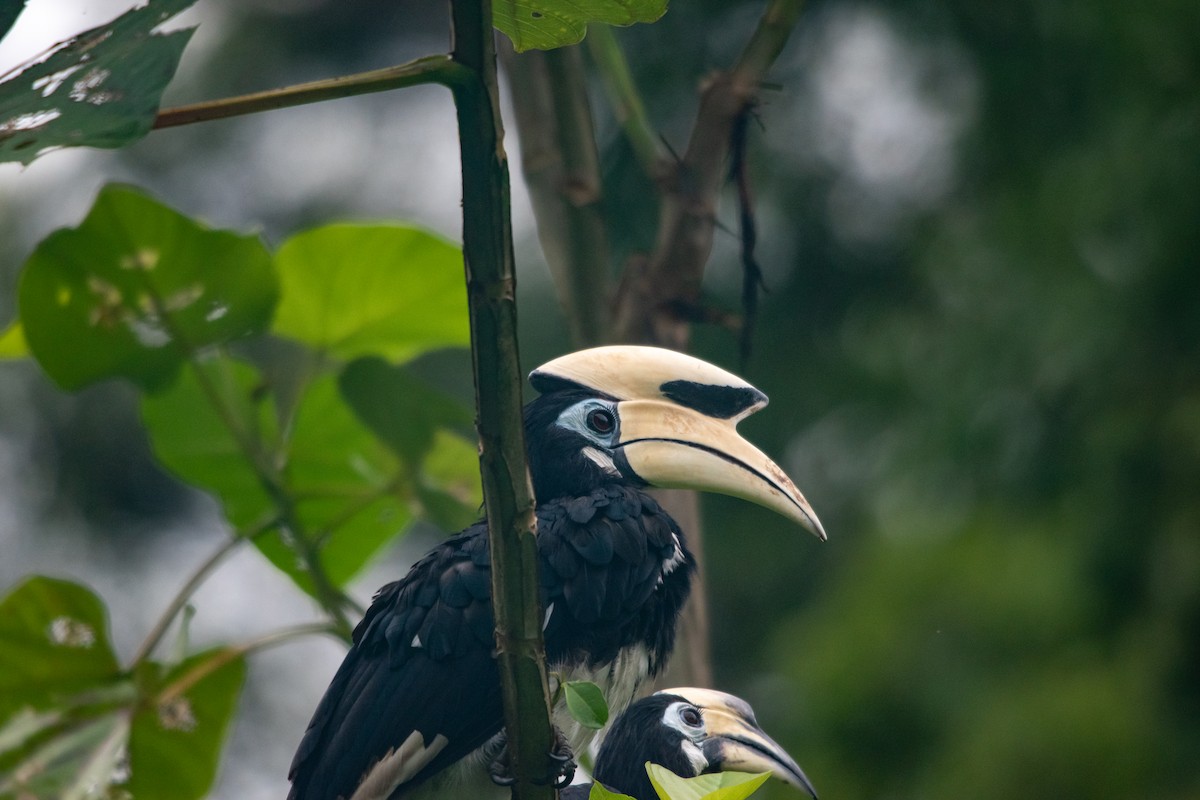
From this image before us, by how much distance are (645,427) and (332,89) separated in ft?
2.95

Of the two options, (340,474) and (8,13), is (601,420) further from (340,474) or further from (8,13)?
(8,13)

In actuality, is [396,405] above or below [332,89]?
below

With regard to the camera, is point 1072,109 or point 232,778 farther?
point 232,778

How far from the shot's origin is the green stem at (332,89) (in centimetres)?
83

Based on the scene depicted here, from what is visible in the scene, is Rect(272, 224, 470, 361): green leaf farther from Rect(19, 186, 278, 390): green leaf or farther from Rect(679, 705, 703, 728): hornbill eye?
Rect(679, 705, 703, 728): hornbill eye

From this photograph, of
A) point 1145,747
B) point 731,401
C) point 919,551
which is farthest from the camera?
point 919,551

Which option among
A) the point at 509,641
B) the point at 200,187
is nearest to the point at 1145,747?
the point at 509,641

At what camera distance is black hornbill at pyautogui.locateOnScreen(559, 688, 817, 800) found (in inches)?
71.1

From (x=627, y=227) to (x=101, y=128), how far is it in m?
1.72

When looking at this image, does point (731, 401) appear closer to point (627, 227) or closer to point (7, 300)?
point (627, 227)

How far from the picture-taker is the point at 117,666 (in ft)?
6.64

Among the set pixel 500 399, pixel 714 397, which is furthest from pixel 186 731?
pixel 500 399

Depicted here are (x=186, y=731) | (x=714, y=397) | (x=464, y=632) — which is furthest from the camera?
(x=186, y=731)

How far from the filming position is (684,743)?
1819mm
